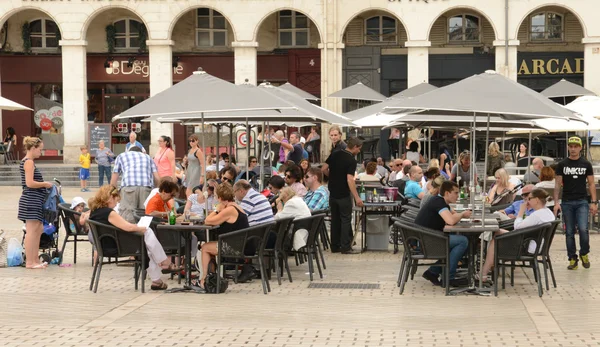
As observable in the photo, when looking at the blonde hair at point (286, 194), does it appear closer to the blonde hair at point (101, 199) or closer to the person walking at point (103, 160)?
the blonde hair at point (101, 199)

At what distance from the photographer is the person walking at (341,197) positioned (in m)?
16.6

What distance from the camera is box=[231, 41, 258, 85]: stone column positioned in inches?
1438

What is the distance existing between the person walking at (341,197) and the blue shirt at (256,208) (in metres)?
3.19

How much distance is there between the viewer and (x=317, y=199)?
16.1 m

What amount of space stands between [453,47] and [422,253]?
87.5 ft

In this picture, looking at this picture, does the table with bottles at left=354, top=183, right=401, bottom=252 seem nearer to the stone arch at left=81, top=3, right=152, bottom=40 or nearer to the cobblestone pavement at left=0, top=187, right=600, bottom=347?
the cobblestone pavement at left=0, top=187, right=600, bottom=347

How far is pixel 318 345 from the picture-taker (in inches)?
368

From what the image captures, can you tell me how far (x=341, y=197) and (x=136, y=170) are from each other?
3.04m

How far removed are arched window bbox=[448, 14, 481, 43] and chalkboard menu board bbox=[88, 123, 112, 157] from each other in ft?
39.2

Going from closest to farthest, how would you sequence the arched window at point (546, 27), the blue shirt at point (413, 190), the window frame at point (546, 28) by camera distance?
the blue shirt at point (413, 190)
the window frame at point (546, 28)
the arched window at point (546, 27)

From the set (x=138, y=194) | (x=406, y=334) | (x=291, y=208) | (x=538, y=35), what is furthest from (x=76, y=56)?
(x=406, y=334)

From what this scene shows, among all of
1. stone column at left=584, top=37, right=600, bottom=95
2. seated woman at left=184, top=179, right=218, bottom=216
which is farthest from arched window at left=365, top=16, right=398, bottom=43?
seated woman at left=184, top=179, right=218, bottom=216

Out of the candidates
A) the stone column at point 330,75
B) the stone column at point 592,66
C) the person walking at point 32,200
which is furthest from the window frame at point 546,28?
the person walking at point 32,200

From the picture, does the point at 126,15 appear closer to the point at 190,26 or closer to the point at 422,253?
the point at 190,26
